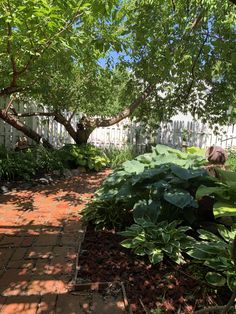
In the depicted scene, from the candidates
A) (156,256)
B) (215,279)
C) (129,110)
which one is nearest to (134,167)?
(156,256)

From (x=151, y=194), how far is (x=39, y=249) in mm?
1292

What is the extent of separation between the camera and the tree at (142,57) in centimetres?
310

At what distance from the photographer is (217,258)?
2527 millimetres

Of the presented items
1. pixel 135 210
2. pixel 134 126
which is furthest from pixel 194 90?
pixel 135 210

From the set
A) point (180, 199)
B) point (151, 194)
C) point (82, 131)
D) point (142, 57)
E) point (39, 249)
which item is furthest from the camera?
point (82, 131)

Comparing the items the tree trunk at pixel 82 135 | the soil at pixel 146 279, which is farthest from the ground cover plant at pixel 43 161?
the soil at pixel 146 279

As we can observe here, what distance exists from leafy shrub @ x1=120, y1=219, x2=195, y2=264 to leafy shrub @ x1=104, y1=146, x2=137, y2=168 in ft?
18.9

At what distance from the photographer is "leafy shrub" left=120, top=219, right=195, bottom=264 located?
8.86 feet

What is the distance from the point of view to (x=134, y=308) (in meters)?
2.20

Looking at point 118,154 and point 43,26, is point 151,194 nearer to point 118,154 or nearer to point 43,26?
point 43,26

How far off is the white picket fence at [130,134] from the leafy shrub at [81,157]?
50.5 inches

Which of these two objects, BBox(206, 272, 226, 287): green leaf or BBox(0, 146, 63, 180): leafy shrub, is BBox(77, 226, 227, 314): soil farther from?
BBox(0, 146, 63, 180): leafy shrub

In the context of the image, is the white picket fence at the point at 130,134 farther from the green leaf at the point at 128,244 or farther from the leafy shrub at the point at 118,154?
the green leaf at the point at 128,244

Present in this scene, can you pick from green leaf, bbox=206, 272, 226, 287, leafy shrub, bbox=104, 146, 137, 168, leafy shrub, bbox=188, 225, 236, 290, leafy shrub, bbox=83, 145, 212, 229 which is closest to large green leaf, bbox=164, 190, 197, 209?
leafy shrub, bbox=83, 145, 212, 229
